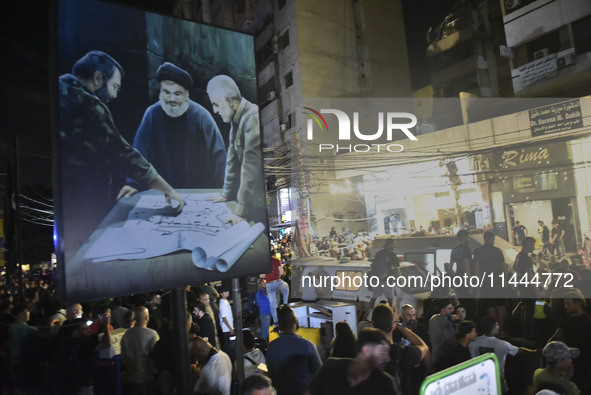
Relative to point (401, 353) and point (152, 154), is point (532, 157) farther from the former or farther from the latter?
point (152, 154)

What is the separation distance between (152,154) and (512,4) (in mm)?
20019

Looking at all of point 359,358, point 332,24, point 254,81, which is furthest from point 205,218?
point 332,24

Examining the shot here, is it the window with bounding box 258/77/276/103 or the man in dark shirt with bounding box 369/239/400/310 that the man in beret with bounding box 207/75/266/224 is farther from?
the window with bounding box 258/77/276/103

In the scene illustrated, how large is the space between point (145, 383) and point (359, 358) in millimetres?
3470

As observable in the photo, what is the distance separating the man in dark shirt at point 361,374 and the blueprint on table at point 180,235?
1207 millimetres

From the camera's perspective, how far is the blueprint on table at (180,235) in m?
2.19

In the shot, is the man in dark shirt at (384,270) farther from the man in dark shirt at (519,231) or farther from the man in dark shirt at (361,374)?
the man in dark shirt at (519,231)

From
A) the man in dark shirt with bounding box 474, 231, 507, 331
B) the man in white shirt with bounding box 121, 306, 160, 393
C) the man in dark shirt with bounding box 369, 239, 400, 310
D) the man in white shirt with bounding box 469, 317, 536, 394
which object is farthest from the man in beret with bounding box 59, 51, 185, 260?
the man in dark shirt with bounding box 474, 231, 507, 331

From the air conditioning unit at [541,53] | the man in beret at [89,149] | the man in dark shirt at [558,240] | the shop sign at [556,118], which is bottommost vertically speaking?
the man in dark shirt at [558,240]

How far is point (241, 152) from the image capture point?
291cm

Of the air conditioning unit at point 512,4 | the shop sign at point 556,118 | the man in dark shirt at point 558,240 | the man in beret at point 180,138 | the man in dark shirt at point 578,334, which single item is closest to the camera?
the man in beret at point 180,138

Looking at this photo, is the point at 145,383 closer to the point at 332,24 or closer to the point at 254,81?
the point at 254,81

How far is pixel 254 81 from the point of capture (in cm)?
305

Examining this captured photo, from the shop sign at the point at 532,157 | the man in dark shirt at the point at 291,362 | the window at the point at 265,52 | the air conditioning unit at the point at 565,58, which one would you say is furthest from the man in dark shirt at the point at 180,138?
the window at the point at 265,52
